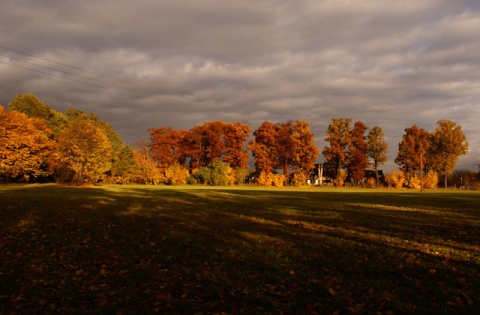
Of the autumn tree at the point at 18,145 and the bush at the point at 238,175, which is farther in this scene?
the bush at the point at 238,175

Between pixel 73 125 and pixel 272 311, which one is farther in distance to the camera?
pixel 73 125

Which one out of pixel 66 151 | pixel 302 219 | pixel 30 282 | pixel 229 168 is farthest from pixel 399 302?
pixel 229 168

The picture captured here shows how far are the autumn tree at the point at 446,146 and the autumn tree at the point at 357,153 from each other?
695 inches

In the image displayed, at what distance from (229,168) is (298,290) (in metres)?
67.6

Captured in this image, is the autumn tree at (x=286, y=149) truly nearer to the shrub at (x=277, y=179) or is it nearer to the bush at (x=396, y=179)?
the shrub at (x=277, y=179)

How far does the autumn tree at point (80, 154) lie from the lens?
155 ft

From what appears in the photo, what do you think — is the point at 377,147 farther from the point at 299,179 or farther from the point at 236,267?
the point at 236,267

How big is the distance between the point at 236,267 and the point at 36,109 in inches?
2588

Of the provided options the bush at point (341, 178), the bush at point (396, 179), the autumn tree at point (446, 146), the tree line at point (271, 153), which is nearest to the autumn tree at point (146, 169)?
the tree line at point (271, 153)

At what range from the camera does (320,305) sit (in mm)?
6211

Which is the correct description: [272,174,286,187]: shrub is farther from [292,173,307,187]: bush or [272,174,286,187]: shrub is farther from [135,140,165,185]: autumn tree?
[135,140,165,185]: autumn tree

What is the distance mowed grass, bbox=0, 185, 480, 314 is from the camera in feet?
20.7

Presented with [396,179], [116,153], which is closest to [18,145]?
[116,153]

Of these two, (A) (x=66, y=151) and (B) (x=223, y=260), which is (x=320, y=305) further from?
(A) (x=66, y=151)
